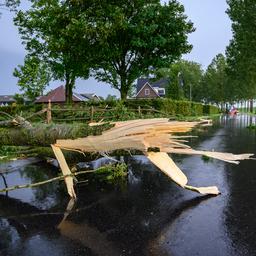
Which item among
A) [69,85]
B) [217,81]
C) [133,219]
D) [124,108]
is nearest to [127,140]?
[133,219]

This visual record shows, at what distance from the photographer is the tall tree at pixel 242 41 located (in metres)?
29.2

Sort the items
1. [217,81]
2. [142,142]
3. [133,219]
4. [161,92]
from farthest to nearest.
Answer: [161,92]
[217,81]
[142,142]
[133,219]

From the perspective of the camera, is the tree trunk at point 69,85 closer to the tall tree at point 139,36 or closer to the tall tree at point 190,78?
the tall tree at point 139,36

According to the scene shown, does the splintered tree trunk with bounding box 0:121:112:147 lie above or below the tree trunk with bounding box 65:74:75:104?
below

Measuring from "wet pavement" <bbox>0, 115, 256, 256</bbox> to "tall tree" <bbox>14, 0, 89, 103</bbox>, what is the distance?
22176 mm

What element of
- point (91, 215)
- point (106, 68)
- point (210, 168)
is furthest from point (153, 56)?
point (91, 215)

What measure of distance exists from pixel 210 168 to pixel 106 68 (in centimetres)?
2442

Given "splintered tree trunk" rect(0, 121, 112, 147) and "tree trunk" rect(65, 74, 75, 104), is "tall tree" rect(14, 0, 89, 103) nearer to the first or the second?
"tree trunk" rect(65, 74, 75, 104)

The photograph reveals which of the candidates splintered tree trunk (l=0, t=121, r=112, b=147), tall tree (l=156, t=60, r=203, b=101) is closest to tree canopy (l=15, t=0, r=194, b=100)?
splintered tree trunk (l=0, t=121, r=112, b=147)

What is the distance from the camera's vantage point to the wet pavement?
422 cm

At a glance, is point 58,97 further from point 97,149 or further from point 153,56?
point 97,149

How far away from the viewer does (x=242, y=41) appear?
31.1 metres

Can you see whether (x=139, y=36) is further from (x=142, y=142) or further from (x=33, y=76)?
(x=142, y=142)

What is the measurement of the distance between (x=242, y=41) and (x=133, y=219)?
29.1m
